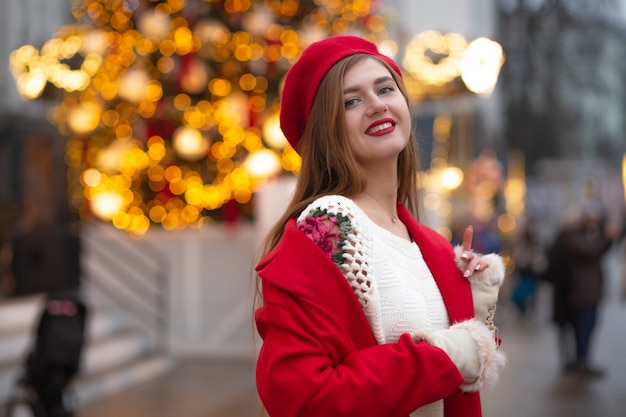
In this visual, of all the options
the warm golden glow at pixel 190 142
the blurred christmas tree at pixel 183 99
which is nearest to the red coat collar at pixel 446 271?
the blurred christmas tree at pixel 183 99

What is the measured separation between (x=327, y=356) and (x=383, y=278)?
269 mm

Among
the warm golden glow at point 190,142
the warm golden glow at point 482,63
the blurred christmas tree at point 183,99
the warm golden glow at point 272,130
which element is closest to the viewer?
the warm golden glow at point 272,130

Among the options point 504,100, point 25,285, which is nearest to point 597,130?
point 504,100

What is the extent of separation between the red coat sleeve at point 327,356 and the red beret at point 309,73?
0.45 meters

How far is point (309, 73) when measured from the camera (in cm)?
228

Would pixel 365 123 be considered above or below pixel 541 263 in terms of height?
above

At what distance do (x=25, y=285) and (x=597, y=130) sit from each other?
30954 millimetres

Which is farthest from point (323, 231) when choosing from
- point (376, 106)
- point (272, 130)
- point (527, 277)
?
point (527, 277)

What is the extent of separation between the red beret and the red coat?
0.40 m

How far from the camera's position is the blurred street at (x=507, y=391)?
8242 millimetres

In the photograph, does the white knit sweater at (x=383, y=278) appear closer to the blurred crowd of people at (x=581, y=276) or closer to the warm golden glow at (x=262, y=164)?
the warm golden glow at (x=262, y=164)

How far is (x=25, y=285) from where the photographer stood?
31.3 ft

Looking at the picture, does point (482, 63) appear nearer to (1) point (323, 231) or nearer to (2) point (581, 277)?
(2) point (581, 277)

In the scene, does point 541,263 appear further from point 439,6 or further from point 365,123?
point 365,123
